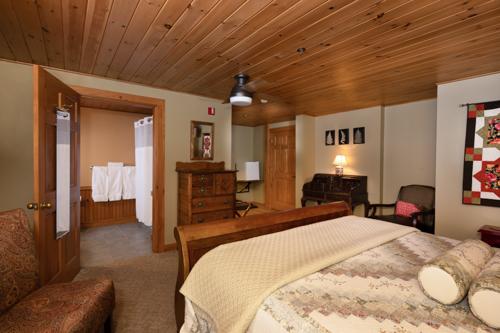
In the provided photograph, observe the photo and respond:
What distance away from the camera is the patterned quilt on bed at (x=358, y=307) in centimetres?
91

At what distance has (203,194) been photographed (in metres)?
3.34

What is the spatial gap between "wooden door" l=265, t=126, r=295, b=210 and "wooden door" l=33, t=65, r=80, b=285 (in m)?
4.19

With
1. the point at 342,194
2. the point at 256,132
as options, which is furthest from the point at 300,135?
the point at 256,132

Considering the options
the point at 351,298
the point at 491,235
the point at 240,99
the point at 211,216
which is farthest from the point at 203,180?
the point at 491,235

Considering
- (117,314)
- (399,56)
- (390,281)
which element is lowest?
(117,314)

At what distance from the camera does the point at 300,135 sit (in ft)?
16.8

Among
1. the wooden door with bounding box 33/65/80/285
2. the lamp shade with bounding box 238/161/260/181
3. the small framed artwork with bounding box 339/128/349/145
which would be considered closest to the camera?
the wooden door with bounding box 33/65/80/285

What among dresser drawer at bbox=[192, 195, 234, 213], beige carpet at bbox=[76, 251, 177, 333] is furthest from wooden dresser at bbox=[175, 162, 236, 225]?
beige carpet at bbox=[76, 251, 177, 333]

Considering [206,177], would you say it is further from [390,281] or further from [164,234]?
[390,281]

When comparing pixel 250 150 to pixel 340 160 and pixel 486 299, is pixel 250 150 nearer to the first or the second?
pixel 340 160

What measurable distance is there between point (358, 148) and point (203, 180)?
295cm

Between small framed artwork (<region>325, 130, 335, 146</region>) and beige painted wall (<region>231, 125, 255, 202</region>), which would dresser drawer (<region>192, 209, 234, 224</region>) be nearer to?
small framed artwork (<region>325, 130, 335, 146</region>)

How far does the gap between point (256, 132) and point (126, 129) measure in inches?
127

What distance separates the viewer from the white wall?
14.3 ft
